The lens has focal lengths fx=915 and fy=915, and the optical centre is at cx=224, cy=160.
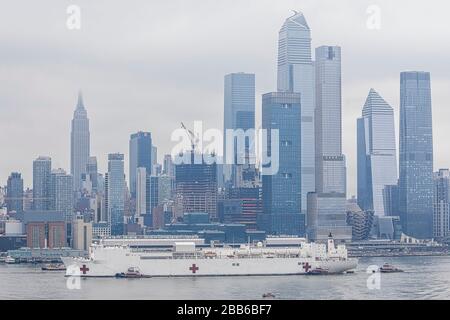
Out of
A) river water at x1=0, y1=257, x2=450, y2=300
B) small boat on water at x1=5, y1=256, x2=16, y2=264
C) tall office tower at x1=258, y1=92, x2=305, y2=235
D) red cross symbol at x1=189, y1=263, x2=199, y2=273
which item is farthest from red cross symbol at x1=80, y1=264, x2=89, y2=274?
tall office tower at x1=258, y1=92, x2=305, y2=235

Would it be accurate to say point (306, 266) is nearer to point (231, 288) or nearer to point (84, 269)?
point (84, 269)

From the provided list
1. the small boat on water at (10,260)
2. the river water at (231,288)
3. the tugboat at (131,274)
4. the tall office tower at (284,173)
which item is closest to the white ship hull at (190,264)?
the tugboat at (131,274)

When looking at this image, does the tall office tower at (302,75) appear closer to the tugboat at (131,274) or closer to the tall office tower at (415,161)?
the tall office tower at (415,161)

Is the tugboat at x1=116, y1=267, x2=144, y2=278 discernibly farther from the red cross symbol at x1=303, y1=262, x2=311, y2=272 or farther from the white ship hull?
the red cross symbol at x1=303, y1=262, x2=311, y2=272

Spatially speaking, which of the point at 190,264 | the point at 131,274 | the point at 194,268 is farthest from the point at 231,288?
the point at 190,264

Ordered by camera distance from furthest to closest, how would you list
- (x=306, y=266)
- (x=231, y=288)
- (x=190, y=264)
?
(x=306, y=266) < (x=190, y=264) < (x=231, y=288)
